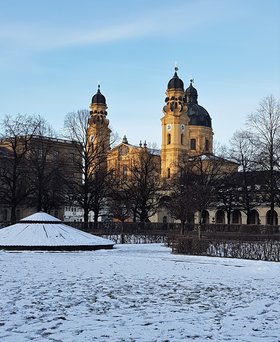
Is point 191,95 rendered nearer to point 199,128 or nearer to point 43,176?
point 199,128

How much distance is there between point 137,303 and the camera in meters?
11.4

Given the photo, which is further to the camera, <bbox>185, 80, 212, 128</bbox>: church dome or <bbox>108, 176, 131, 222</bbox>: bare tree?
<bbox>185, 80, 212, 128</bbox>: church dome

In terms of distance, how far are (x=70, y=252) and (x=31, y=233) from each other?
2809 millimetres

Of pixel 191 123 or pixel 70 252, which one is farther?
pixel 191 123

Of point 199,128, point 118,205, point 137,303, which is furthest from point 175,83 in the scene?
point 137,303

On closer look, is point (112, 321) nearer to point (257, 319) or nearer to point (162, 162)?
point (257, 319)

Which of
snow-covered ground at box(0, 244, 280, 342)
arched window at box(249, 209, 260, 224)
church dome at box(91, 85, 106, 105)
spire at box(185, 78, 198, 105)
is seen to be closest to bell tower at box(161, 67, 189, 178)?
spire at box(185, 78, 198, 105)

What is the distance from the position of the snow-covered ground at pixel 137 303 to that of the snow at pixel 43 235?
26.7 ft

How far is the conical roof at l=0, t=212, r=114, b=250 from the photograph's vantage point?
27500mm

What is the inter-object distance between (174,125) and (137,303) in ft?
295

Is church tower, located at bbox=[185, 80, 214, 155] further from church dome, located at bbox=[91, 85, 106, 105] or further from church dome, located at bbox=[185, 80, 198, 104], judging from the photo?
church dome, located at bbox=[91, 85, 106, 105]

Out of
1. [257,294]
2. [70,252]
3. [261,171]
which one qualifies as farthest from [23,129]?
[257,294]

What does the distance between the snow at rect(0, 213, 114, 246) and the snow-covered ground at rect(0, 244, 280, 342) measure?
26.7 ft

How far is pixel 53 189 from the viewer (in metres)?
50.6
